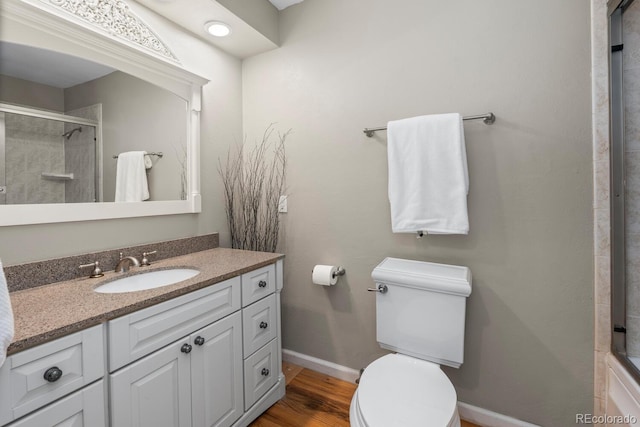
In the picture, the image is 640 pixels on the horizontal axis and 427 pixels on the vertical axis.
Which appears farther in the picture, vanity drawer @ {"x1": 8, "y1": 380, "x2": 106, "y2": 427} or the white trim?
the white trim

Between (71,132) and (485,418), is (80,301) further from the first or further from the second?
(485,418)

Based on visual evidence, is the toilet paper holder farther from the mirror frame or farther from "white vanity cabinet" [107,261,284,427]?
the mirror frame

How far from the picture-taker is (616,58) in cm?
116

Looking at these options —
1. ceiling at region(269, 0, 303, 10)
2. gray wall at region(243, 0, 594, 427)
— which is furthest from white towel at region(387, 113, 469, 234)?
ceiling at region(269, 0, 303, 10)

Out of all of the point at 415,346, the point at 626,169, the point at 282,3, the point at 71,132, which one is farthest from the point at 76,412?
the point at 282,3

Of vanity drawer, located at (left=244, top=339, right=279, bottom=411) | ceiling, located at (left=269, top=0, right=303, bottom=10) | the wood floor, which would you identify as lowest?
the wood floor

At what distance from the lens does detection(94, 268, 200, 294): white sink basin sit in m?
1.32

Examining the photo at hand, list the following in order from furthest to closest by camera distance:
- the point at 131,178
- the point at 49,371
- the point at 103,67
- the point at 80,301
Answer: the point at 131,178
the point at 103,67
the point at 80,301
the point at 49,371

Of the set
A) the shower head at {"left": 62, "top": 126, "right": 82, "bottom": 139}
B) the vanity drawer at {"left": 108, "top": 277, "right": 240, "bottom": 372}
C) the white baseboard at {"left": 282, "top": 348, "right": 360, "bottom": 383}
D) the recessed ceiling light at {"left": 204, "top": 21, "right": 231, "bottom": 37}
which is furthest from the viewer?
the white baseboard at {"left": 282, "top": 348, "right": 360, "bottom": 383}

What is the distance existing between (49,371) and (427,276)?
1348 mm

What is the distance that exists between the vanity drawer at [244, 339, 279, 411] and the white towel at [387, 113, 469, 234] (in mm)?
934

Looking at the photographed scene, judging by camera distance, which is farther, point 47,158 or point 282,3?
point 282,3

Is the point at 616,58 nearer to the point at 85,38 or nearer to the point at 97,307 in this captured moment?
the point at 97,307

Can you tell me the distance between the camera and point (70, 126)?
1294mm
